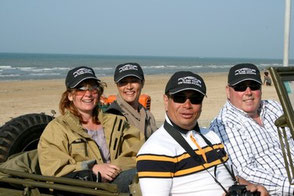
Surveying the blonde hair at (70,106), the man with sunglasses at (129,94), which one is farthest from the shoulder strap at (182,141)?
the man with sunglasses at (129,94)

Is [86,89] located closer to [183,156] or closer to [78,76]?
[78,76]

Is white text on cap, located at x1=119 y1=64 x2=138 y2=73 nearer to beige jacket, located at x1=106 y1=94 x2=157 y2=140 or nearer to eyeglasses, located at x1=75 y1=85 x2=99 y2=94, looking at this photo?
beige jacket, located at x1=106 y1=94 x2=157 y2=140

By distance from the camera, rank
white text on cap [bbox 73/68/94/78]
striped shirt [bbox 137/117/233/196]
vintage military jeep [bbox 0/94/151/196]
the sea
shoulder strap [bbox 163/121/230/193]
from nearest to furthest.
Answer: striped shirt [bbox 137/117/233/196] → shoulder strap [bbox 163/121/230/193] → vintage military jeep [bbox 0/94/151/196] → white text on cap [bbox 73/68/94/78] → the sea

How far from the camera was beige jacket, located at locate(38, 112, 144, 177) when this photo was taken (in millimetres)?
3648

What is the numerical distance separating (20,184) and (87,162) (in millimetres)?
513

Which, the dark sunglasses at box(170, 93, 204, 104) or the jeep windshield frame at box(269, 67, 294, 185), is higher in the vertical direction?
the dark sunglasses at box(170, 93, 204, 104)

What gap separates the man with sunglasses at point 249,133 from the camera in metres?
3.75

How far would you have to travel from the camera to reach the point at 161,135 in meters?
2.80

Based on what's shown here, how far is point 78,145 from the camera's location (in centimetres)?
386

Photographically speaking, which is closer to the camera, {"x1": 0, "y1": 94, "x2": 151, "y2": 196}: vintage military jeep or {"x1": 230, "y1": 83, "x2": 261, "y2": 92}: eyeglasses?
{"x1": 0, "y1": 94, "x2": 151, "y2": 196}: vintage military jeep

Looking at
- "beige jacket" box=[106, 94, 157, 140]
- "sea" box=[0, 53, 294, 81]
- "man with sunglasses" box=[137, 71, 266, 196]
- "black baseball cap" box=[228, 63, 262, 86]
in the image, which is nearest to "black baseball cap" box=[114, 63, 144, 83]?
"beige jacket" box=[106, 94, 157, 140]

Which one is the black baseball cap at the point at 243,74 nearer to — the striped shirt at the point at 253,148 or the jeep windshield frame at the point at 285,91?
the striped shirt at the point at 253,148

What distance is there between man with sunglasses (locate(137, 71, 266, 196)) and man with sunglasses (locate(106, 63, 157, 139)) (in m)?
2.03

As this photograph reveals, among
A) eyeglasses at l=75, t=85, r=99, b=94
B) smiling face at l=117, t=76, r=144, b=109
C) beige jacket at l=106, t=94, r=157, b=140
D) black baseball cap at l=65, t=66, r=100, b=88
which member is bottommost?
eyeglasses at l=75, t=85, r=99, b=94
